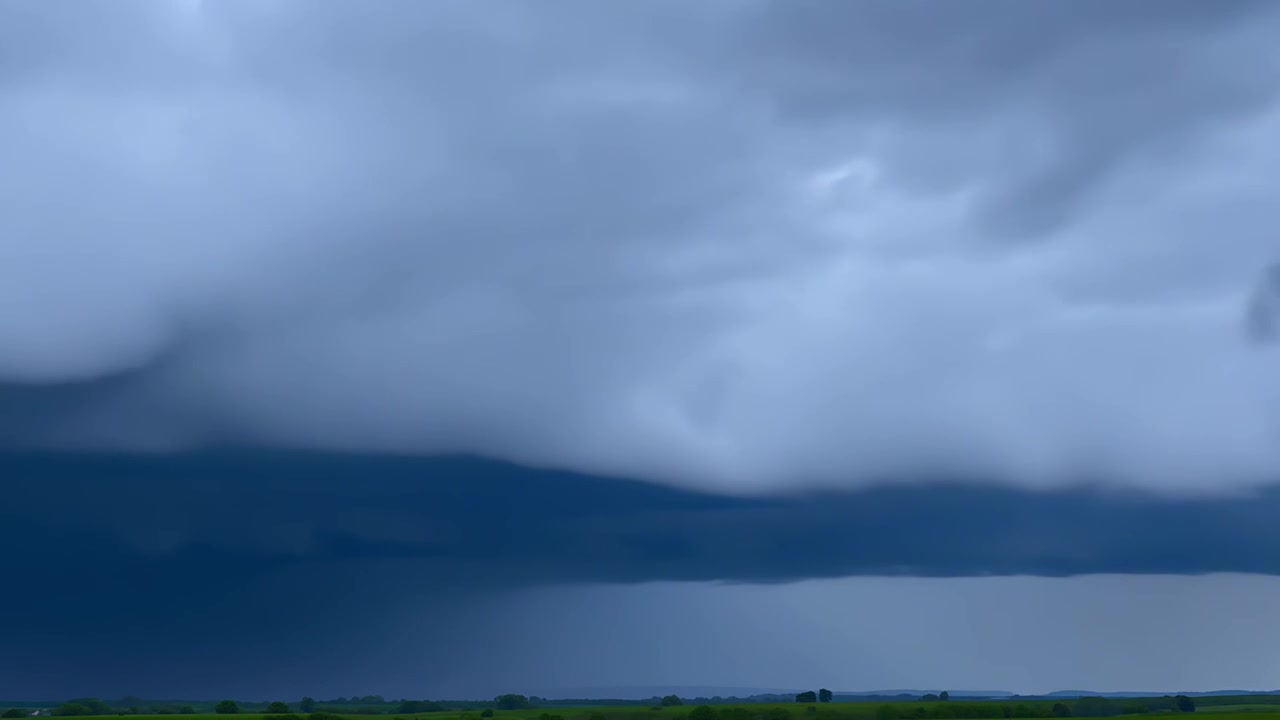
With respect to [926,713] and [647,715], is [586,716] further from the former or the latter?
[926,713]

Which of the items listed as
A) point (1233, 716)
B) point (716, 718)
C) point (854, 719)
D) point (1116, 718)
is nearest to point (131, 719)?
point (716, 718)

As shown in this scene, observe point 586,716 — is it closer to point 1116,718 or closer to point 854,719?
→ point 854,719

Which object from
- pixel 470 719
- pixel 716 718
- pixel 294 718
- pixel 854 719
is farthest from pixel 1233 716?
pixel 294 718

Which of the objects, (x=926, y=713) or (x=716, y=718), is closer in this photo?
(x=716, y=718)

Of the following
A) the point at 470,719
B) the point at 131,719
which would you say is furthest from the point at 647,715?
the point at 131,719

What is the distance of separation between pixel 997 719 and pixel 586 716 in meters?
67.5

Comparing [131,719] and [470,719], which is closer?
[470,719]

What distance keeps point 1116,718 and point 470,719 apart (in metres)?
105

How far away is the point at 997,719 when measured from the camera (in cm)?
19675

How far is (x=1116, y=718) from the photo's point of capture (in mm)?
197375

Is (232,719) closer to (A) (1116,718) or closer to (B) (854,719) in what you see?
(B) (854,719)

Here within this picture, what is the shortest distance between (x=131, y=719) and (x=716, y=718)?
318 ft

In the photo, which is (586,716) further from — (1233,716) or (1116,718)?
(1233,716)

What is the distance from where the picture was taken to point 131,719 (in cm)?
19938
